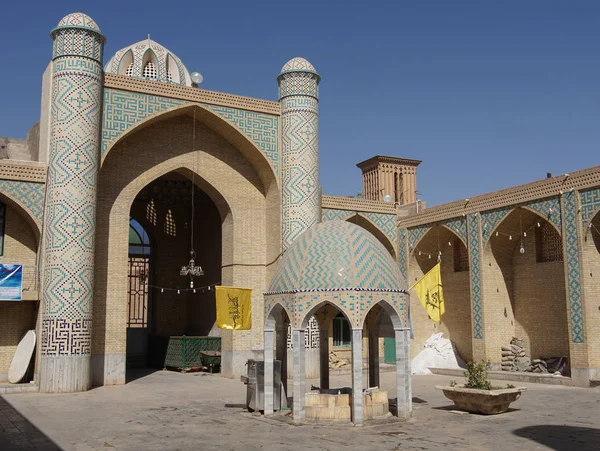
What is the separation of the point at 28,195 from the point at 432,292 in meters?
8.88

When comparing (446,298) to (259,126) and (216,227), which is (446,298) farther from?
(259,126)

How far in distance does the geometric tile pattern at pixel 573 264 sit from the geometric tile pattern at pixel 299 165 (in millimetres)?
5994

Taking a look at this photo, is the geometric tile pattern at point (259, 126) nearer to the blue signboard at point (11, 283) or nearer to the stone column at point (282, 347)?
the blue signboard at point (11, 283)

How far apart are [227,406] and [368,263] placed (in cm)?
365

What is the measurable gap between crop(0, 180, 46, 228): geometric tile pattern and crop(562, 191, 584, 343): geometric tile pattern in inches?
453

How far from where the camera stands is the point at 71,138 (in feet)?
46.0

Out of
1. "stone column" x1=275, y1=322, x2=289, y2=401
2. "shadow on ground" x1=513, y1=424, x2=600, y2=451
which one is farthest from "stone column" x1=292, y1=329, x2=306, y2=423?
"shadow on ground" x1=513, y1=424, x2=600, y2=451

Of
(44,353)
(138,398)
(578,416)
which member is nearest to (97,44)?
(44,353)

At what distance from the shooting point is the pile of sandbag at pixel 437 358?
18.2m

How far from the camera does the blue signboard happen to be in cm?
1365

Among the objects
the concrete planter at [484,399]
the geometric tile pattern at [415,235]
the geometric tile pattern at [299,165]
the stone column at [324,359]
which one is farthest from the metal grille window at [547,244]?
the stone column at [324,359]

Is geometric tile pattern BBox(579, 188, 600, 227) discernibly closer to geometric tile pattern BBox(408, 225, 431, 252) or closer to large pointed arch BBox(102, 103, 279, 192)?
geometric tile pattern BBox(408, 225, 431, 252)

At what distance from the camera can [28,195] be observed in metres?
14.1

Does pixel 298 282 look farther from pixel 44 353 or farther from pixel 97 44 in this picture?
pixel 97 44
